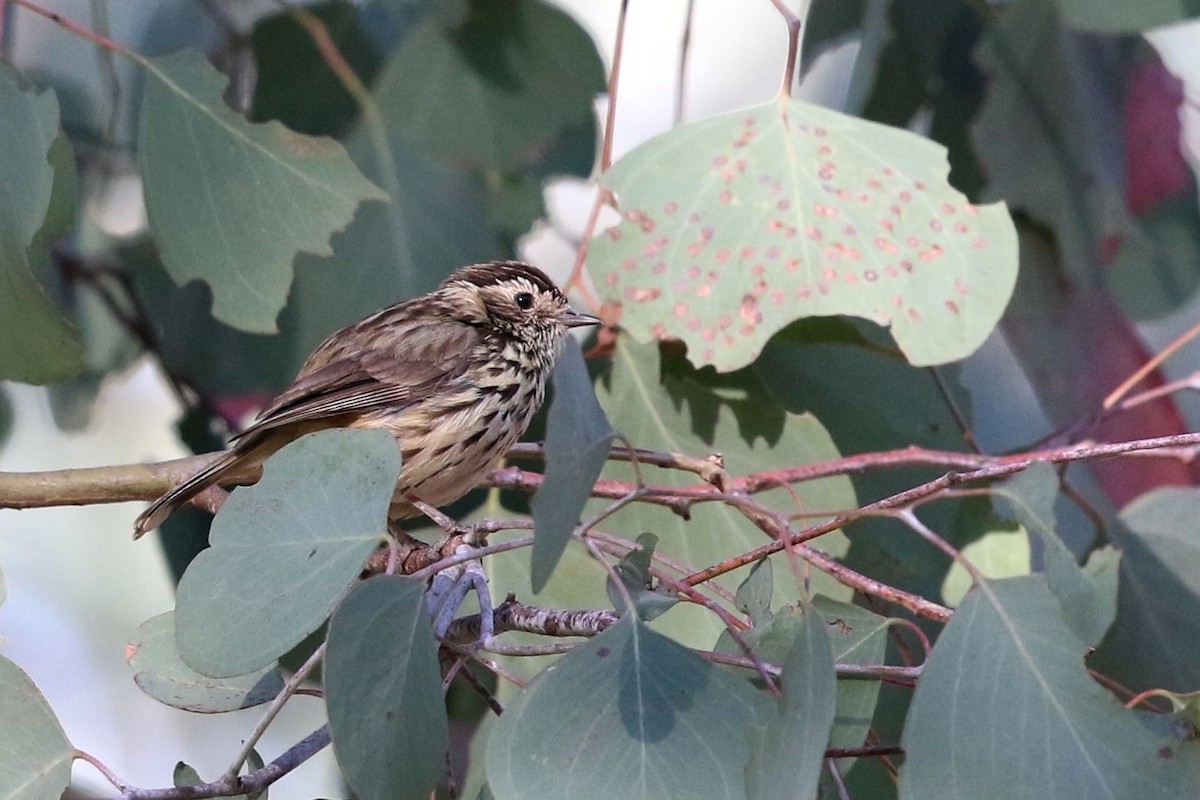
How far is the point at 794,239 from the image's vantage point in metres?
2.84

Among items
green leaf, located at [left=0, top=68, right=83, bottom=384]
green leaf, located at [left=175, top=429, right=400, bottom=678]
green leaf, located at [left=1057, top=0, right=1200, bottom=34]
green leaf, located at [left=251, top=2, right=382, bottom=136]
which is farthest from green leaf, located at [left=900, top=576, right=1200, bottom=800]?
green leaf, located at [left=251, top=2, right=382, bottom=136]

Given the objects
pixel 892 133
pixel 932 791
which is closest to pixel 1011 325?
pixel 892 133

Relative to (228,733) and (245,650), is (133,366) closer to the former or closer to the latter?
(228,733)

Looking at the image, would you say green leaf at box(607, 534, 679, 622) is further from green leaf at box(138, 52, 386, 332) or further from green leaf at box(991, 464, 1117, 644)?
green leaf at box(138, 52, 386, 332)

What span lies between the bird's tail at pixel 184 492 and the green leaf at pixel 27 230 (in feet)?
1.10

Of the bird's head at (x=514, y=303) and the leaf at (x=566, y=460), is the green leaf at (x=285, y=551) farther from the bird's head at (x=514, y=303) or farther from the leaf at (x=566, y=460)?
the bird's head at (x=514, y=303)

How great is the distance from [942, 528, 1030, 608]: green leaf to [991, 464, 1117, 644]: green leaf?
150cm

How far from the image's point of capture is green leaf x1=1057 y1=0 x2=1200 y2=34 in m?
3.40

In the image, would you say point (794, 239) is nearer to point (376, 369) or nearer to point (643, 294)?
point (643, 294)

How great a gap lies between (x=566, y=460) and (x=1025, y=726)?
0.73 m

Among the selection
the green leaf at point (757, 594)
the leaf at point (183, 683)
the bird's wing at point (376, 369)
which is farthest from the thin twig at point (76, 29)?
the green leaf at point (757, 594)

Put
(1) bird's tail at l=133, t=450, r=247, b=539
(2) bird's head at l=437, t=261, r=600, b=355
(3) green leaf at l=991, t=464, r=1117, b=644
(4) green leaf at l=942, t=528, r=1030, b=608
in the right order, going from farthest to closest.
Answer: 1. (2) bird's head at l=437, t=261, r=600, b=355
2. (4) green leaf at l=942, t=528, r=1030, b=608
3. (1) bird's tail at l=133, t=450, r=247, b=539
4. (3) green leaf at l=991, t=464, r=1117, b=644

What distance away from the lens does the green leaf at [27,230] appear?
8.72ft

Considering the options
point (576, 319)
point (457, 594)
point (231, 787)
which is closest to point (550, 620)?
point (457, 594)
